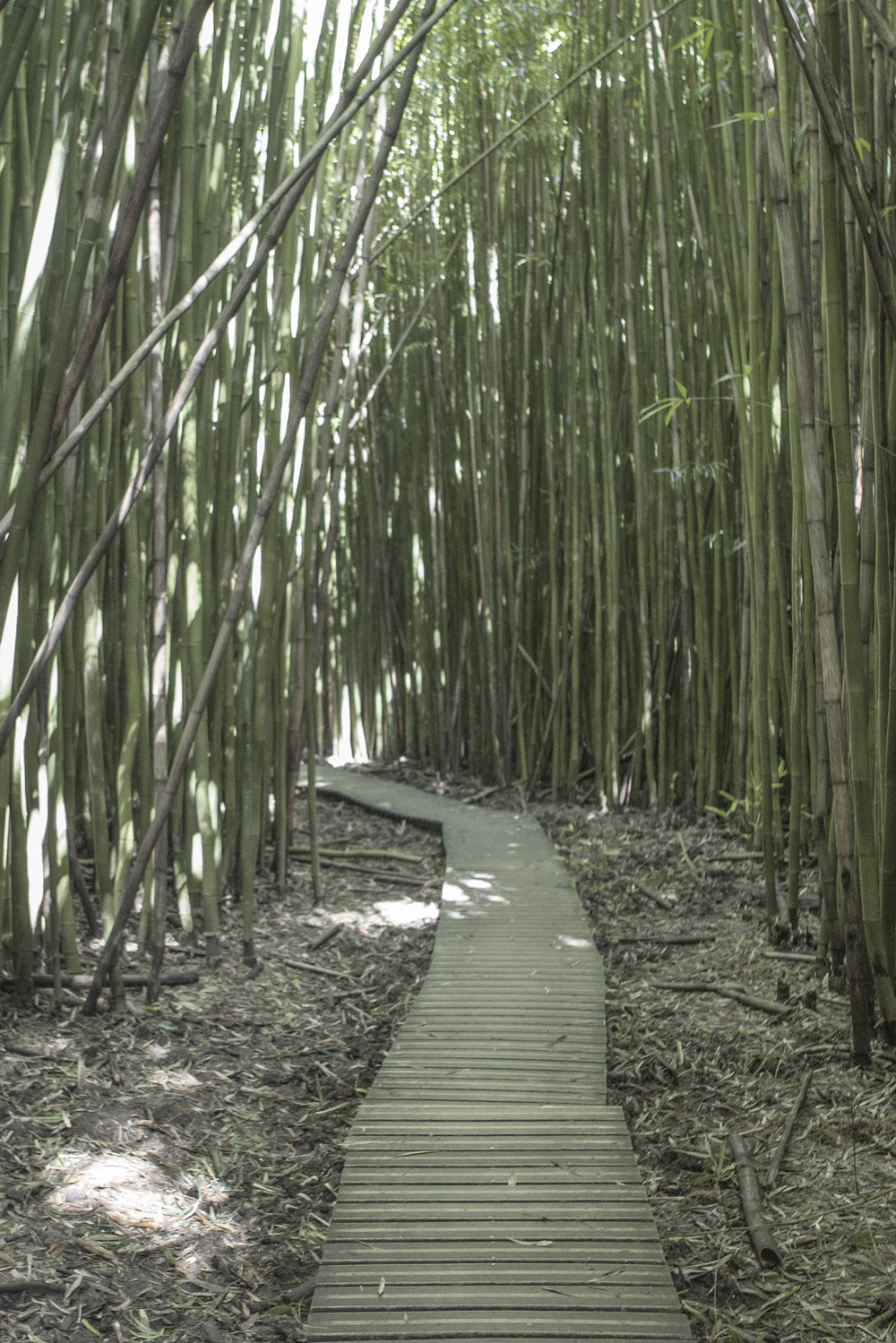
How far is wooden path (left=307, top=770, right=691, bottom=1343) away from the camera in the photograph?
85cm

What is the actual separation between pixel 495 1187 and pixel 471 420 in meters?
2.79

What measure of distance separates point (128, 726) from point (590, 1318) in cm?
107

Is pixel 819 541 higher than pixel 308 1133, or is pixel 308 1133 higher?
pixel 819 541

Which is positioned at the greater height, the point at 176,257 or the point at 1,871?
the point at 176,257

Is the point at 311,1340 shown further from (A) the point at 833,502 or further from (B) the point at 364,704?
(B) the point at 364,704

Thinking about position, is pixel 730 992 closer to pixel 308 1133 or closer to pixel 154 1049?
pixel 308 1133

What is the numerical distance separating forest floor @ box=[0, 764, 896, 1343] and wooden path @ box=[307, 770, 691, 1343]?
0.05 metres

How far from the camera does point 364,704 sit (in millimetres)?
4969

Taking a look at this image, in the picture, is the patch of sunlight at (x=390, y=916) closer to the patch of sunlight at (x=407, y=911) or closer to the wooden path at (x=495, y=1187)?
the patch of sunlight at (x=407, y=911)

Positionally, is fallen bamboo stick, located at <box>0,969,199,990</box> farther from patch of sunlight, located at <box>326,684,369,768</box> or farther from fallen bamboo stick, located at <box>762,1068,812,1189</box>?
patch of sunlight, located at <box>326,684,369,768</box>

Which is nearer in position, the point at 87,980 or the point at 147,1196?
the point at 147,1196

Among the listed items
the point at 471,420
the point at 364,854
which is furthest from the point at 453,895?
the point at 471,420

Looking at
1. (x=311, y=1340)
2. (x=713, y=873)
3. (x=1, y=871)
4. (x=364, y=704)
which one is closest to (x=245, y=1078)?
(x=1, y=871)

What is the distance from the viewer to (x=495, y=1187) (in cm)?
102
